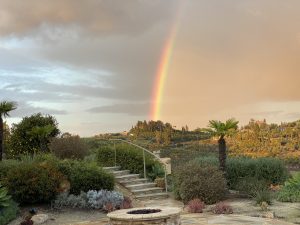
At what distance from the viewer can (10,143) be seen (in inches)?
979

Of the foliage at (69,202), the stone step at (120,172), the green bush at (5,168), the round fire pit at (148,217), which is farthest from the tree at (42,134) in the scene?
the round fire pit at (148,217)

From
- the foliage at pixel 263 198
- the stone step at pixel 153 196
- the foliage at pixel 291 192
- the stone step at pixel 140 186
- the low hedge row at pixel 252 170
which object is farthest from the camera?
the stone step at pixel 140 186

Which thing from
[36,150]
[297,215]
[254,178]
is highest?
[36,150]

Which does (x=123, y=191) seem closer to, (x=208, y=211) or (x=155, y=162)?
(x=155, y=162)

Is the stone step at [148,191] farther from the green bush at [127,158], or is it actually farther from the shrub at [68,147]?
the shrub at [68,147]

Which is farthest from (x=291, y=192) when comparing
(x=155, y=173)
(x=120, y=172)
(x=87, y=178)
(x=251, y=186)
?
(x=120, y=172)

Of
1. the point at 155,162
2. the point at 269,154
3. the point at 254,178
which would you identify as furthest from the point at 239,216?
the point at 269,154

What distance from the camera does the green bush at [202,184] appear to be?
16.3m

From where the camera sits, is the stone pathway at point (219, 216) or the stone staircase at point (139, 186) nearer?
the stone pathway at point (219, 216)

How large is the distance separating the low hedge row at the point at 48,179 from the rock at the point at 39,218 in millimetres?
1039

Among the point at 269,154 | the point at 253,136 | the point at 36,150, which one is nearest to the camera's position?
the point at 36,150

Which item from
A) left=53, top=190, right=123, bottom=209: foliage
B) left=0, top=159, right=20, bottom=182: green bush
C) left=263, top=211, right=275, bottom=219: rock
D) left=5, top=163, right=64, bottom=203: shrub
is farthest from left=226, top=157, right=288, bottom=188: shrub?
left=0, top=159, right=20, bottom=182: green bush

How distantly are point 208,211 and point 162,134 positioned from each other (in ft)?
74.7

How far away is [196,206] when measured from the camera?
587 inches
